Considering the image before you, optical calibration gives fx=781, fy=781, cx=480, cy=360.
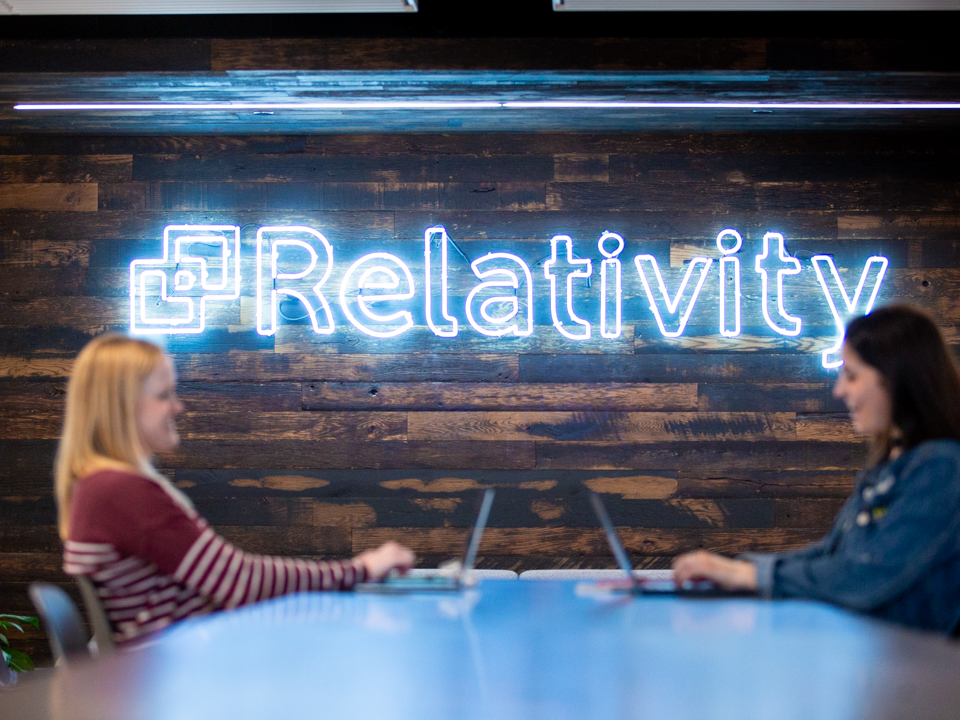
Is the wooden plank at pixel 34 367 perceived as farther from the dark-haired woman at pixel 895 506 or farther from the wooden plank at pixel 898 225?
the wooden plank at pixel 898 225

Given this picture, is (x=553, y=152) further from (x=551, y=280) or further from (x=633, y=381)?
(x=633, y=381)

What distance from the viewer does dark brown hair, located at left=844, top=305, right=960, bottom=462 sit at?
5.83 feet

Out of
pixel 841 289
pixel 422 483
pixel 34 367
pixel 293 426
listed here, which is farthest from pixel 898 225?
pixel 34 367

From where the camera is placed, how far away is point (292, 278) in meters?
4.06

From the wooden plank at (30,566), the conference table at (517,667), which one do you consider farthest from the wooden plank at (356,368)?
the conference table at (517,667)

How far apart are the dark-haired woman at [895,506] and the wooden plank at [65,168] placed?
11.9 ft

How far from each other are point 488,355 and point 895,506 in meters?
2.53

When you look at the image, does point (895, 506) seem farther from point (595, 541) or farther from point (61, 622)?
point (595, 541)

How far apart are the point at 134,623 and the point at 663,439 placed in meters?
2.87

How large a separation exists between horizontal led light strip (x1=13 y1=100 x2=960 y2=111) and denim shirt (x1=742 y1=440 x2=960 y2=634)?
244cm

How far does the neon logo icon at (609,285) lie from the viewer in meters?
4.03

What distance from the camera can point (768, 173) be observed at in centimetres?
410

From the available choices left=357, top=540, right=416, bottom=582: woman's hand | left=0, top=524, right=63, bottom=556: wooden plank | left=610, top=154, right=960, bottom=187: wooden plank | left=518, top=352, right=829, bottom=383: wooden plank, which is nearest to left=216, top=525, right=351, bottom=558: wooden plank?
left=0, top=524, right=63, bottom=556: wooden plank

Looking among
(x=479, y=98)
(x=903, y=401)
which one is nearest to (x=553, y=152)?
(x=479, y=98)
